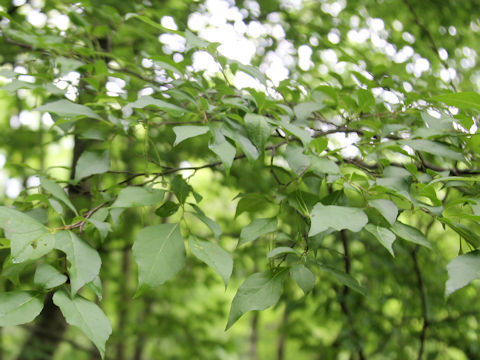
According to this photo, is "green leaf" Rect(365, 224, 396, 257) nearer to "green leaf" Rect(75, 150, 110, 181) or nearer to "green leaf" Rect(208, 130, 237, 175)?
"green leaf" Rect(208, 130, 237, 175)

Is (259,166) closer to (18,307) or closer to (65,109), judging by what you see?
(65,109)

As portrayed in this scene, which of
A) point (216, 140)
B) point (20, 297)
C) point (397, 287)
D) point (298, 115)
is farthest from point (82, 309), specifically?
point (397, 287)

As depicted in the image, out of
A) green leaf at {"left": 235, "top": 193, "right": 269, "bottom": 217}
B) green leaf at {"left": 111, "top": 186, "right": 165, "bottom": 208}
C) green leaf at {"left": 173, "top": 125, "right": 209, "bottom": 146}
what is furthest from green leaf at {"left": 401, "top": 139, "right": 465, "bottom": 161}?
green leaf at {"left": 111, "top": 186, "right": 165, "bottom": 208}

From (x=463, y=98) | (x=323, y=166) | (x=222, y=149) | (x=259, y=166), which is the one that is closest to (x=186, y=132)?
(x=222, y=149)

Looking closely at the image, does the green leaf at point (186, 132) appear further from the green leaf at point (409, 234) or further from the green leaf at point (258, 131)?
the green leaf at point (409, 234)

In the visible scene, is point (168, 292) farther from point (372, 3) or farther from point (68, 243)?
point (68, 243)

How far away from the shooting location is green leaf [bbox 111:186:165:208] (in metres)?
0.89

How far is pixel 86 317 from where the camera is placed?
2.43 ft

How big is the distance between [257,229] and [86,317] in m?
→ 0.39

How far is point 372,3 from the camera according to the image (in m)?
2.62

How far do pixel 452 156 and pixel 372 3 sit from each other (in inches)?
77.5

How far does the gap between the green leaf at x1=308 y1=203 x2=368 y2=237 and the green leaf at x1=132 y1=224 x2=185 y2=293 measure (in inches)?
11.2

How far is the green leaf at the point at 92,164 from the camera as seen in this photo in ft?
3.62

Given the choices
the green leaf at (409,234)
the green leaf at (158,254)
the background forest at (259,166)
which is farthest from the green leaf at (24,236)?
the green leaf at (409,234)
